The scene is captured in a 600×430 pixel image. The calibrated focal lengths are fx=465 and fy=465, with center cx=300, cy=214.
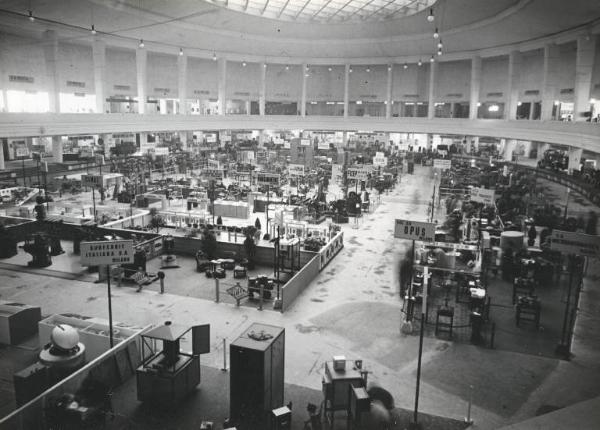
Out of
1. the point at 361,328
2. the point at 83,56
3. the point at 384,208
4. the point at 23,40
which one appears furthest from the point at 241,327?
the point at 83,56

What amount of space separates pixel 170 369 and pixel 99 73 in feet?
130

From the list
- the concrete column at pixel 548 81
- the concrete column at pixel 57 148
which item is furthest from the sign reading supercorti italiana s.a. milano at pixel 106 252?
the concrete column at pixel 548 81

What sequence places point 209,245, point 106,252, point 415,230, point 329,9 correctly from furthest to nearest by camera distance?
point 329,9, point 209,245, point 415,230, point 106,252

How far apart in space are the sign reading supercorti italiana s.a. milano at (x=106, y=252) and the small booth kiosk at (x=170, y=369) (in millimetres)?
1684

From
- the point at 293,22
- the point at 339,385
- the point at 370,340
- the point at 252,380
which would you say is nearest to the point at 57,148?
the point at 293,22

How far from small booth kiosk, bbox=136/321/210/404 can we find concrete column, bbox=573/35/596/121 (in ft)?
108

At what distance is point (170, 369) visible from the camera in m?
8.63

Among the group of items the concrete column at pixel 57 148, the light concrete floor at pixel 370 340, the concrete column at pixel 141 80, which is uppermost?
the concrete column at pixel 141 80

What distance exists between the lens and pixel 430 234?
1123 centimetres

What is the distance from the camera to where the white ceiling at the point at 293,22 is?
32.2 m

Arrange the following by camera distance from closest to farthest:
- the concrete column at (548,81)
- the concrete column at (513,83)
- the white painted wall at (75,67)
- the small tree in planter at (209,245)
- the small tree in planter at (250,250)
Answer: the small tree in planter at (250,250) → the small tree in planter at (209,245) → the concrete column at (548,81) → the concrete column at (513,83) → the white painted wall at (75,67)

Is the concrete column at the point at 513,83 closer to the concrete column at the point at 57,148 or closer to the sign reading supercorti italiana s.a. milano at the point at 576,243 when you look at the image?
the sign reading supercorti italiana s.a. milano at the point at 576,243

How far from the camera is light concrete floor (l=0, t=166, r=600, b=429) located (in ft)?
30.6

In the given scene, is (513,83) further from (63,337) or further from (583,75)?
(63,337)
